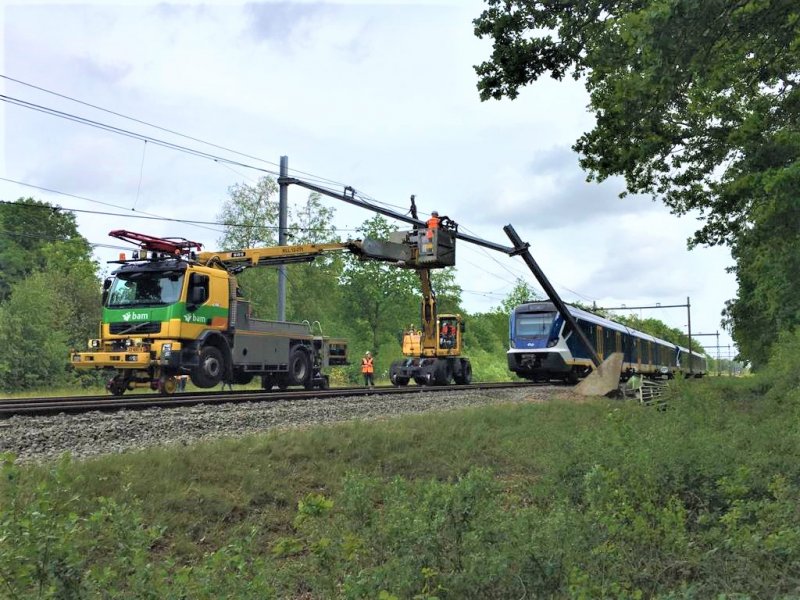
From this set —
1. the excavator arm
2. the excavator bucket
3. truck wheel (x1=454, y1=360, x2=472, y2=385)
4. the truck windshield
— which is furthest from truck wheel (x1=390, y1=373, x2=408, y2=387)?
the truck windshield

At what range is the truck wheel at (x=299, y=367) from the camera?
18.7 meters

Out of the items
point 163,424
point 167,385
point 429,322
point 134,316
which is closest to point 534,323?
point 429,322

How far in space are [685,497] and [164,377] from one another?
11.5 meters

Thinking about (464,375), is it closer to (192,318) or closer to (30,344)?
(192,318)

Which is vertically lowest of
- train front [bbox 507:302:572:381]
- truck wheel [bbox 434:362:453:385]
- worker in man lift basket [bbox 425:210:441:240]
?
truck wheel [bbox 434:362:453:385]

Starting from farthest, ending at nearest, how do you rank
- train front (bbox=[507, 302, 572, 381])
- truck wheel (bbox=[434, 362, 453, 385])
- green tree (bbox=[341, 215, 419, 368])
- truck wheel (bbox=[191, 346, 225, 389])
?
green tree (bbox=[341, 215, 419, 368]) < train front (bbox=[507, 302, 572, 381]) < truck wheel (bbox=[434, 362, 453, 385]) < truck wheel (bbox=[191, 346, 225, 389])

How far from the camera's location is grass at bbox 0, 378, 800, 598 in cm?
345

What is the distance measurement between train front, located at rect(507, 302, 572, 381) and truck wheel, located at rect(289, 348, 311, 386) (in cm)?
960

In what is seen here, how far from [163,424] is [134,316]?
23.2ft

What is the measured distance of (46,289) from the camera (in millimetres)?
27688

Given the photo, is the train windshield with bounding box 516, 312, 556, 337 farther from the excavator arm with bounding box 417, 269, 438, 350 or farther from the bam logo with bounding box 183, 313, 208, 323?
the bam logo with bounding box 183, 313, 208, 323


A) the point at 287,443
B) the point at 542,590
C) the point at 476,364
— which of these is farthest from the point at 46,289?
the point at 476,364

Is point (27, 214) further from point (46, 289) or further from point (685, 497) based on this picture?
point (685, 497)

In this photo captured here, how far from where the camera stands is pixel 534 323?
2542 centimetres
